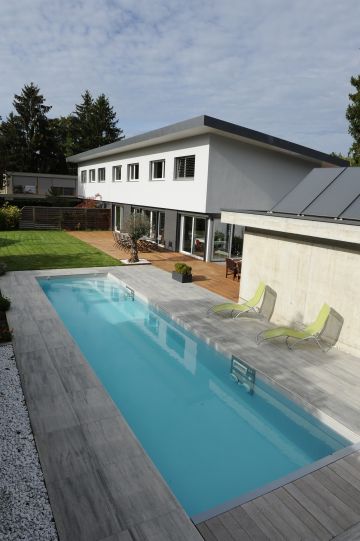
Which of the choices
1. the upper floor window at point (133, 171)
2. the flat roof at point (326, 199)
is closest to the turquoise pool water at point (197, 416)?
the flat roof at point (326, 199)

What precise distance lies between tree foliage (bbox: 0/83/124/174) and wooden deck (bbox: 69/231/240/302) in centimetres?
3496

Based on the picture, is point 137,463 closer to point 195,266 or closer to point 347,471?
point 347,471

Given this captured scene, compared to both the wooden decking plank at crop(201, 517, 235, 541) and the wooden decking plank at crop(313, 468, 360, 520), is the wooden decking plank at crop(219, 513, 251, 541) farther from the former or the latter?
the wooden decking plank at crop(313, 468, 360, 520)

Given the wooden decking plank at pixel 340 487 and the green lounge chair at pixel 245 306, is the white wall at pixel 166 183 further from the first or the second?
the wooden decking plank at pixel 340 487

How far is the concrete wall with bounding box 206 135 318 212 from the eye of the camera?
17547mm

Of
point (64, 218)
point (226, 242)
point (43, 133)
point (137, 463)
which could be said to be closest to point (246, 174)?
point (226, 242)

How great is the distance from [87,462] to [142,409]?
7.23 feet

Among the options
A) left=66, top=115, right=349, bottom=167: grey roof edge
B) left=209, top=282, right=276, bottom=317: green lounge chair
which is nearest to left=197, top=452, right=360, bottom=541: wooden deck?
left=209, top=282, right=276, bottom=317: green lounge chair

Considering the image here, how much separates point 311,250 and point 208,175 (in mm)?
8718

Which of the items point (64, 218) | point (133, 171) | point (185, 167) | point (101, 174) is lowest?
point (64, 218)

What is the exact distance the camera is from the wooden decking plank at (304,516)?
4062 mm

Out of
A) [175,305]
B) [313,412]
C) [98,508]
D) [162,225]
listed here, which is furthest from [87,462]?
[162,225]

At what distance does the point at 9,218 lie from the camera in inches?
1143

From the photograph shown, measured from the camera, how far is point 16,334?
361 inches
